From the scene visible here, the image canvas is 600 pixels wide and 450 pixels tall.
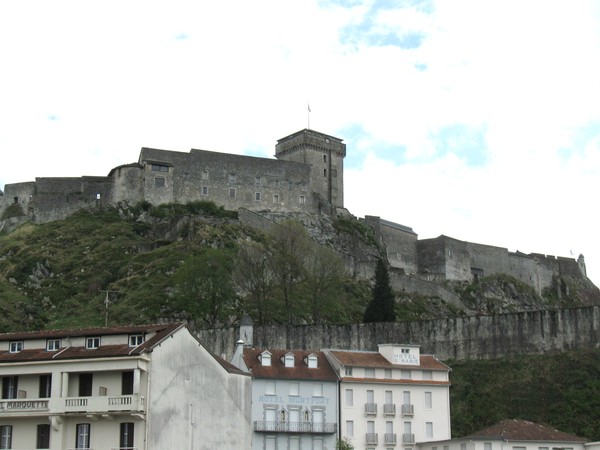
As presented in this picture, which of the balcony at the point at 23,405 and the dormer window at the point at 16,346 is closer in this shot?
the balcony at the point at 23,405

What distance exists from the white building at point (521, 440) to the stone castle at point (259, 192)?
2368 inches

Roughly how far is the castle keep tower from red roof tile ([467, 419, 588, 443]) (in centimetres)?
7707

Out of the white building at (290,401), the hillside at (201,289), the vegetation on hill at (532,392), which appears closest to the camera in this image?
the white building at (290,401)

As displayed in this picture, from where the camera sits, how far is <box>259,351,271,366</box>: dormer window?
7312cm

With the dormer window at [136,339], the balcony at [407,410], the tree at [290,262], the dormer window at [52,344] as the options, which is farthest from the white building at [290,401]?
the tree at [290,262]

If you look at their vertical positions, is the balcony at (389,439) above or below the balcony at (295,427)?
below

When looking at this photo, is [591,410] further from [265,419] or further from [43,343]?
[43,343]

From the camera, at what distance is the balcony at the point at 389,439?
72938mm

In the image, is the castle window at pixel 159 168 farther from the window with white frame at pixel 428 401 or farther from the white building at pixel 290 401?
the window with white frame at pixel 428 401

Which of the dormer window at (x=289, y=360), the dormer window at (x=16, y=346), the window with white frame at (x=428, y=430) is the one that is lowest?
A: the window with white frame at (x=428, y=430)

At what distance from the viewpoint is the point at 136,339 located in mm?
54000

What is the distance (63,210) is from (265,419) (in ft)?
220

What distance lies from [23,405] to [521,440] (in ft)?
105

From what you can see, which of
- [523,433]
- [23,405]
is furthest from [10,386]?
[523,433]
